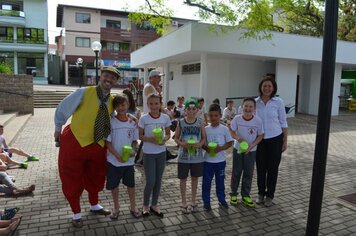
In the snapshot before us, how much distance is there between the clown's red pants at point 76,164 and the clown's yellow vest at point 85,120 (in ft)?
0.20

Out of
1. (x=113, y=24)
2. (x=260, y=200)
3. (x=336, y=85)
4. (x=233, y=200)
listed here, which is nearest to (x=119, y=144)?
(x=233, y=200)

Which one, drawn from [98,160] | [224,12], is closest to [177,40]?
[224,12]

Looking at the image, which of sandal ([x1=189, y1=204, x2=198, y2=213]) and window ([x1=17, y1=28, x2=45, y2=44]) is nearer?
sandal ([x1=189, y1=204, x2=198, y2=213])

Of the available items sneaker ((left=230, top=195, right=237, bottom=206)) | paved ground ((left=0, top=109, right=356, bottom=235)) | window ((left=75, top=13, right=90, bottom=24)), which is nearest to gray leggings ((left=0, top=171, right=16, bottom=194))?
paved ground ((left=0, top=109, right=356, bottom=235))

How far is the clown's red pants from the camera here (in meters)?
3.47

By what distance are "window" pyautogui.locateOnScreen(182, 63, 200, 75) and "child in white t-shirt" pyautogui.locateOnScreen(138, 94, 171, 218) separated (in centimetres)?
A: 1299

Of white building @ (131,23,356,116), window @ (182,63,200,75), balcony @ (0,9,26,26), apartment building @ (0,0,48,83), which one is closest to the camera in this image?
white building @ (131,23,356,116)

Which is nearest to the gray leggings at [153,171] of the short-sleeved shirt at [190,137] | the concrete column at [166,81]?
the short-sleeved shirt at [190,137]

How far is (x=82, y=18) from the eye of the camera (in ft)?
127

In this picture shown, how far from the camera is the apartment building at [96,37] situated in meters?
38.3

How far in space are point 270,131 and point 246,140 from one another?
36 cm

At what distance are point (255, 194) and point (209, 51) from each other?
28.0 ft

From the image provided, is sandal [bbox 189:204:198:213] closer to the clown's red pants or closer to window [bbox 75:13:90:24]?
the clown's red pants

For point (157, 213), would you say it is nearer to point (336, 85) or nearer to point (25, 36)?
point (336, 85)
